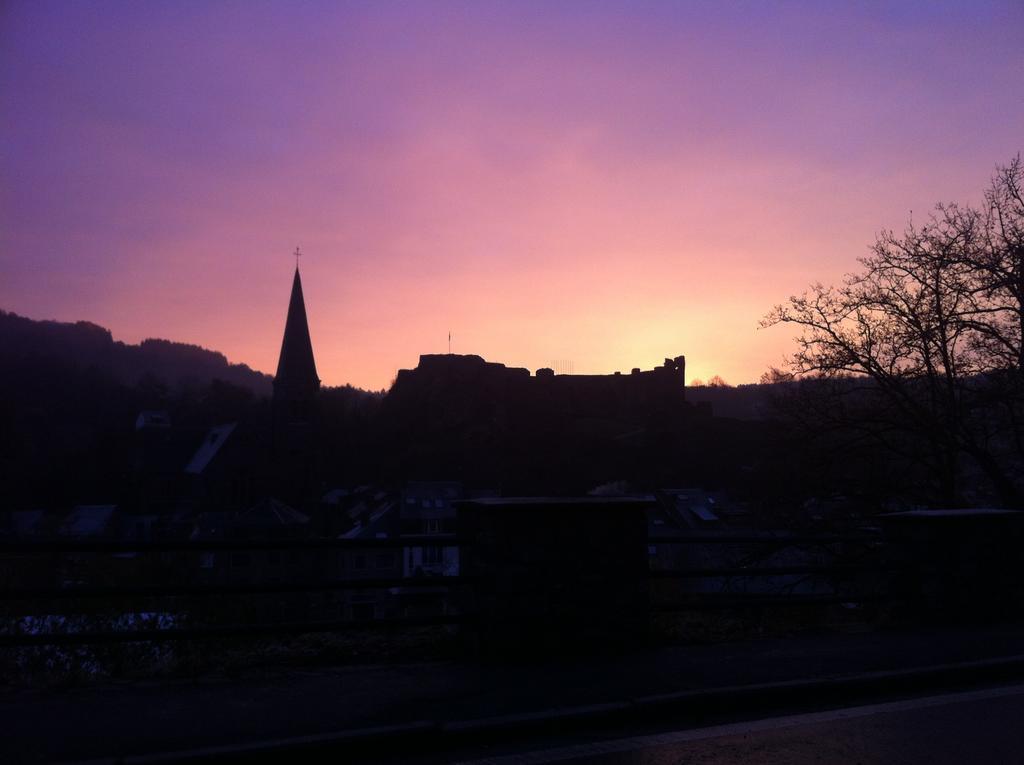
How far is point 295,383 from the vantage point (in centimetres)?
8956

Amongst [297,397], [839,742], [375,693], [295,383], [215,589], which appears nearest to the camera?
[839,742]

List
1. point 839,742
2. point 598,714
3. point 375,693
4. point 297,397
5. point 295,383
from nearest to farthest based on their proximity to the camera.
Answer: point 839,742 < point 598,714 < point 375,693 < point 295,383 < point 297,397

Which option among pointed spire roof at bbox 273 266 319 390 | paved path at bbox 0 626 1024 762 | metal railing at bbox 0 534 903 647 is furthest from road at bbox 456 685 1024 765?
pointed spire roof at bbox 273 266 319 390

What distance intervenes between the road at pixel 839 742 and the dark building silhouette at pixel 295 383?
280 feet

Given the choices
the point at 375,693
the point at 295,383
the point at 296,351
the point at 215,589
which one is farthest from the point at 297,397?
the point at 375,693

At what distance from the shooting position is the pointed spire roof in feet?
292

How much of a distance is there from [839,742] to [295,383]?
3441 inches

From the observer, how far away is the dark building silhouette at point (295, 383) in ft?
292

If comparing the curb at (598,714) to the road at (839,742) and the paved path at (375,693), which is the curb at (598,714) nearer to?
the paved path at (375,693)

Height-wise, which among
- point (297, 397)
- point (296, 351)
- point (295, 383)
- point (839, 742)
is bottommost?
point (839, 742)

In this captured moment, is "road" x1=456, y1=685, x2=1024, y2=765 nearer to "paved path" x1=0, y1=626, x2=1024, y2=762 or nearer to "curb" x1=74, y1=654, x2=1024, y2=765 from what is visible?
"curb" x1=74, y1=654, x2=1024, y2=765

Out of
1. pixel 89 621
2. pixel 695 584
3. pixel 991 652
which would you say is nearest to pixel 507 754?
pixel 89 621

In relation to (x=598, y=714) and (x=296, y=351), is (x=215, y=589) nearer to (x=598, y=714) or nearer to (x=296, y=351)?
(x=598, y=714)

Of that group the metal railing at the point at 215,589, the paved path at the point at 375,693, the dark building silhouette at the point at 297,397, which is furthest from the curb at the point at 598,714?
the dark building silhouette at the point at 297,397
